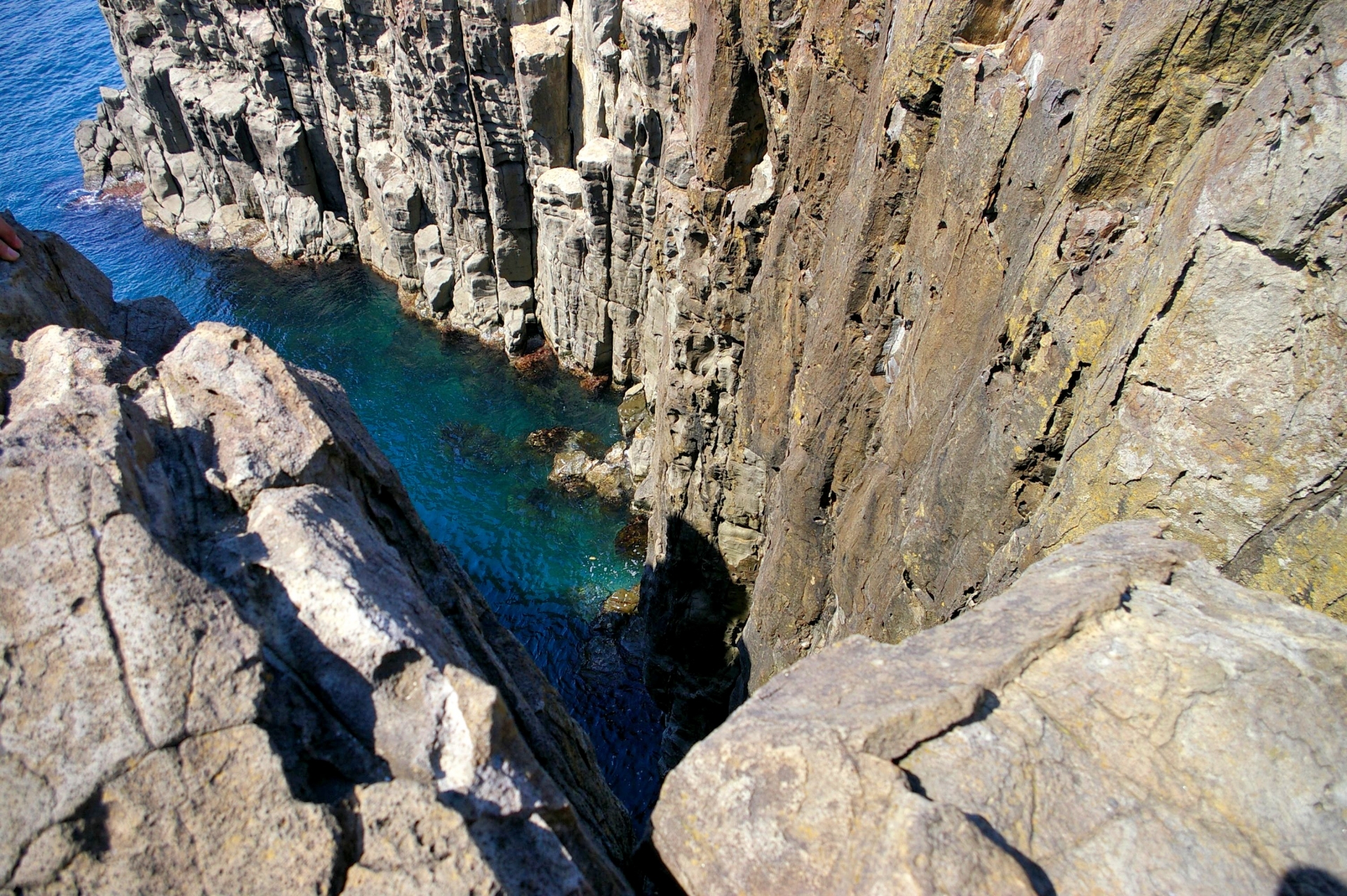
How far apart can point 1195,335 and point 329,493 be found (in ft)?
24.2

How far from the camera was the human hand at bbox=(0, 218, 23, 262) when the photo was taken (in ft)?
28.6

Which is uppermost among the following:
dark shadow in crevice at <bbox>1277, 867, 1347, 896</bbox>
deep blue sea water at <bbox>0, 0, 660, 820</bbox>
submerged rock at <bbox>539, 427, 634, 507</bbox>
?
dark shadow in crevice at <bbox>1277, 867, 1347, 896</bbox>

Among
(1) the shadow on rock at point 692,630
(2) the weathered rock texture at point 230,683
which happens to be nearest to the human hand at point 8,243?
(2) the weathered rock texture at point 230,683

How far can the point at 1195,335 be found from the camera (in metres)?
6.27

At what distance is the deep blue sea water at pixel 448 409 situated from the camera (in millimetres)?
25031

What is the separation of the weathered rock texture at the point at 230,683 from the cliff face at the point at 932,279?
594cm

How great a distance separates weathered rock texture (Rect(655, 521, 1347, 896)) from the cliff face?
1.43 metres

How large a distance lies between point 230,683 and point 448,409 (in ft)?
106

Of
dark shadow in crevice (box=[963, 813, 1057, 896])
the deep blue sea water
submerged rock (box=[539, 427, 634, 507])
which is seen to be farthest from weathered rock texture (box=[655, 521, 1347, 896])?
submerged rock (box=[539, 427, 634, 507])

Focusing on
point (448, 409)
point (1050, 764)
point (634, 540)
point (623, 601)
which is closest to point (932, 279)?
point (1050, 764)

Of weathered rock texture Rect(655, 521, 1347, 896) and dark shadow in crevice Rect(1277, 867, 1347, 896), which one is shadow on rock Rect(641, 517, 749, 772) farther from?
dark shadow in crevice Rect(1277, 867, 1347, 896)

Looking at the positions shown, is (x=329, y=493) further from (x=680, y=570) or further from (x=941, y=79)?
(x=680, y=570)

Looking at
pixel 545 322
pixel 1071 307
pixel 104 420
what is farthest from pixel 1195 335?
pixel 545 322

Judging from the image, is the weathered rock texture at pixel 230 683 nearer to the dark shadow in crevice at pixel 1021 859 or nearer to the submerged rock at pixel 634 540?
the dark shadow in crevice at pixel 1021 859
